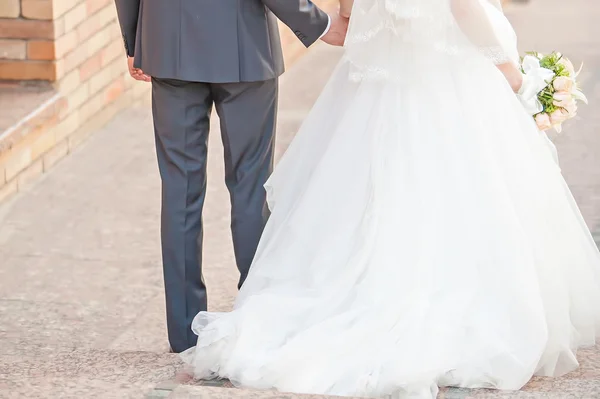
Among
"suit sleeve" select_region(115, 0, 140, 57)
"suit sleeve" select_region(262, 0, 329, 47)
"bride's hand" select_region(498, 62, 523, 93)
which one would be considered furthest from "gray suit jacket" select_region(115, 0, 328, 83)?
"bride's hand" select_region(498, 62, 523, 93)

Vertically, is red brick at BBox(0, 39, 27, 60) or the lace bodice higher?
the lace bodice

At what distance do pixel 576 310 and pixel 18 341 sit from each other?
184 cm

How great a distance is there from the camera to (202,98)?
3.39 metres

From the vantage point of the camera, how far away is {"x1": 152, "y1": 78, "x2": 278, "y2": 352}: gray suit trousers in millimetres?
3373

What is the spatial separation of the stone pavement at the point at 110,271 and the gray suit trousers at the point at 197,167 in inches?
10.9

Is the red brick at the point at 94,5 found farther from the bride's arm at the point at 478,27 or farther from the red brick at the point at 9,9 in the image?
the bride's arm at the point at 478,27

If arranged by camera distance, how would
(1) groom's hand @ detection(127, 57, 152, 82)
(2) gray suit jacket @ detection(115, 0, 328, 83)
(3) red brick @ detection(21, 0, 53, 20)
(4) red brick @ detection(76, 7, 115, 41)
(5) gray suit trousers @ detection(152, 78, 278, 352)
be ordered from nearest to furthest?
(2) gray suit jacket @ detection(115, 0, 328, 83)
(5) gray suit trousers @ detection(152, 78, 278, 352)
(1) groom's hand @ detection(127, 57, 152, 82)
(3) red brick @ detection(21, 0, 53, 20)
(4) red brick @ detection(76, 7, 115, 41)

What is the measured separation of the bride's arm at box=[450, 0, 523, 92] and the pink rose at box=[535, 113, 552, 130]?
249 millimetres

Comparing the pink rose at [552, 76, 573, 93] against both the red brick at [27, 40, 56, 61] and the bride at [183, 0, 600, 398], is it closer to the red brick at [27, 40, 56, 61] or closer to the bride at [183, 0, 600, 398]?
the bride at [183, 0, 600, 398]

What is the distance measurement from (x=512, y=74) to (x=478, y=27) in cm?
29

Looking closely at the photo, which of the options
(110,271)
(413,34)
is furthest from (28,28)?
(413,34)

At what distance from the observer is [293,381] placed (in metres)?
2.88

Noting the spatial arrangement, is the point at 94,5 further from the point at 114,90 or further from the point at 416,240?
the point at 416,240

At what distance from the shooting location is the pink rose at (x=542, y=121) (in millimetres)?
3436
